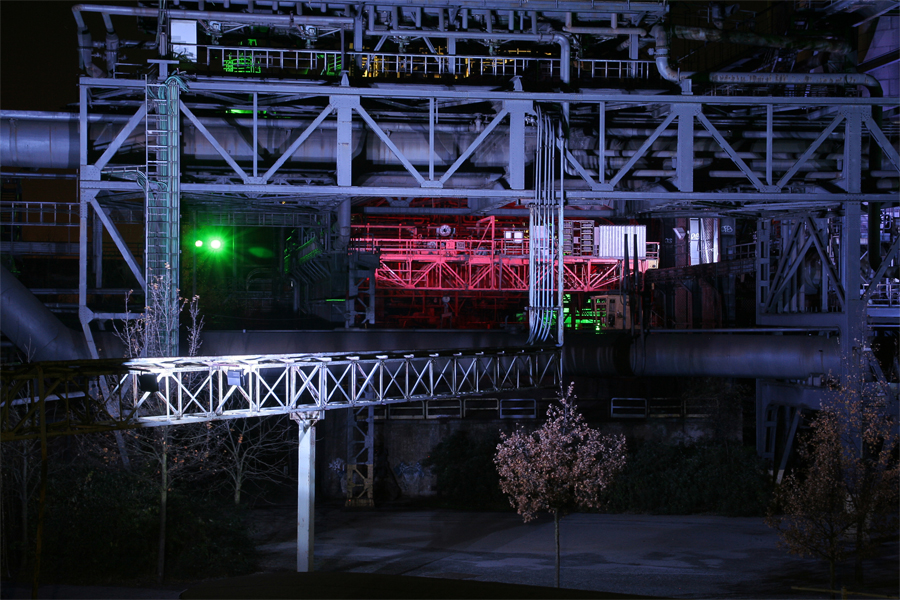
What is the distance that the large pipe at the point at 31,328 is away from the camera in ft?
51.1

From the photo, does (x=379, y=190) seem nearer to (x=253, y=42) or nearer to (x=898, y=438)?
(x=253, y=42)

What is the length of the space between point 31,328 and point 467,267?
19.3 m

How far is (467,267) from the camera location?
3225cm

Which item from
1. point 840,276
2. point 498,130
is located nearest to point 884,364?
point 840,276

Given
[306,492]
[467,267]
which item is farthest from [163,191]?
[467,267]

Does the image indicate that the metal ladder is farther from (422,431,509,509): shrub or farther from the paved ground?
(422,431,509,509): shrub

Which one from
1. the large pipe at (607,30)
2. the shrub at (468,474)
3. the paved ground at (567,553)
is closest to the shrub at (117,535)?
the paved ground at (567,553)

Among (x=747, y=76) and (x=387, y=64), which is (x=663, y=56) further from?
(x=387, y=64)

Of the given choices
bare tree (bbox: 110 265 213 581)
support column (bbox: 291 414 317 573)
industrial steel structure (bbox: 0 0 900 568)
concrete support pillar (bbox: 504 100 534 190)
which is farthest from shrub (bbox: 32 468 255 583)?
concrete support pillar (bbox: 504 100 534 190)

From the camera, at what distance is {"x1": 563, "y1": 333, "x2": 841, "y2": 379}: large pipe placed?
18469 millimetres

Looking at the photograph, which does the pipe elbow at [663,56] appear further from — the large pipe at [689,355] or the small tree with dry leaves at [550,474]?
the small tree with dry leaves at [550,474]

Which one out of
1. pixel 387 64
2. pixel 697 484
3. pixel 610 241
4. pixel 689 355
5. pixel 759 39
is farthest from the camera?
pixel 610 241

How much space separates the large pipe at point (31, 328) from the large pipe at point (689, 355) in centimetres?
1188

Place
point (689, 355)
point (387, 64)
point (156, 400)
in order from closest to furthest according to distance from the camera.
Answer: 1. point (156, 400)
2. point (689, 355)
3. point (387, 64)
